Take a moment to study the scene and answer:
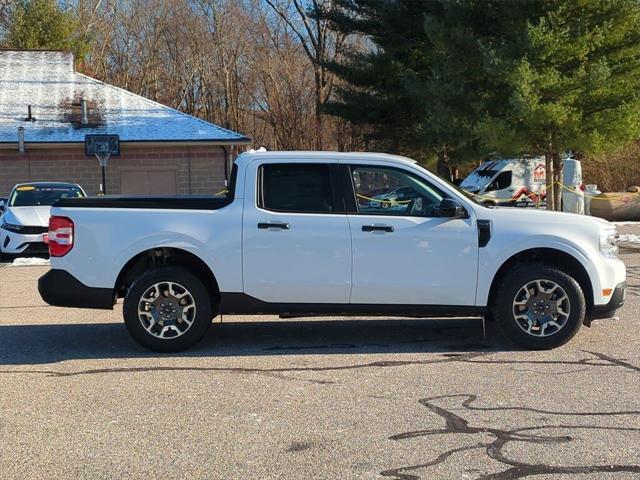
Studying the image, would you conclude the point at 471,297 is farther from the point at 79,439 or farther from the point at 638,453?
the point at 79,439

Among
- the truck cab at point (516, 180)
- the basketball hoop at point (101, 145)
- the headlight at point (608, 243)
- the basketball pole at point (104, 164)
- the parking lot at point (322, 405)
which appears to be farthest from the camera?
the truck cab at point (516, 180)

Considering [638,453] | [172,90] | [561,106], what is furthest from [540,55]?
[172,90]

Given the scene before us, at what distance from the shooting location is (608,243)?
23.7 feet

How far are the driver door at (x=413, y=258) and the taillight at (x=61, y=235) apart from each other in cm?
260

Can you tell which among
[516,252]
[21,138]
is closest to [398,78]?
[21,138]

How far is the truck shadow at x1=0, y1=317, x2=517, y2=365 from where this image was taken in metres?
7.30

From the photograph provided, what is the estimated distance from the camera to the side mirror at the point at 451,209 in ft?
22.9

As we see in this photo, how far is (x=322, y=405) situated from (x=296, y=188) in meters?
A: 2.39

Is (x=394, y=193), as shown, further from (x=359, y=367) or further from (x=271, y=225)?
(x=359, y=367)

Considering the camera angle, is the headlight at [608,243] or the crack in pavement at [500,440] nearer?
the crack in pavement at [500,440]

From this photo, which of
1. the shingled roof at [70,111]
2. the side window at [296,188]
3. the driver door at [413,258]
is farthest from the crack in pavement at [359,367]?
the shingled roof at [70,111]

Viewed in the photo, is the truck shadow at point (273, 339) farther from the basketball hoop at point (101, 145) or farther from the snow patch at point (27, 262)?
the basketball hoop at point (101, 145)

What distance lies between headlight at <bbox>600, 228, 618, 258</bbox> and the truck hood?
1150 cm

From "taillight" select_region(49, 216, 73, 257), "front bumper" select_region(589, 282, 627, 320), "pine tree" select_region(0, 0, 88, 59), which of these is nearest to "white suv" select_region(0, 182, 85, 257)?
"taillight" select_region(49, 216, 73, 257)
